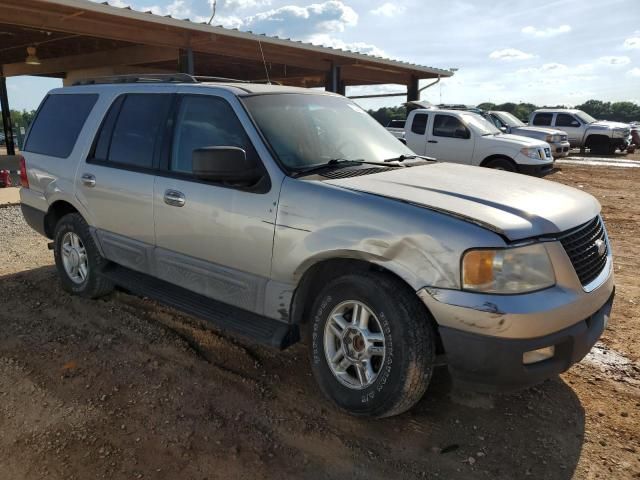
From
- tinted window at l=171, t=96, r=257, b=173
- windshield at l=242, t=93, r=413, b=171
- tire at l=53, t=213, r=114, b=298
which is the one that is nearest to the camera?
windshield at l=242, t=93, r=413, b=171

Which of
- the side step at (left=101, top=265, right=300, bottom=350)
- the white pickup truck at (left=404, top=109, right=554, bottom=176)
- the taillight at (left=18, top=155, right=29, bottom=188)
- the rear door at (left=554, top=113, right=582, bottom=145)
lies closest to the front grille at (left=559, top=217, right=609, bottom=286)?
the side step at (left=101, top=265, right=300, bottom=350)

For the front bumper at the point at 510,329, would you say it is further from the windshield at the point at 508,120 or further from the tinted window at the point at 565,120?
the tinted window at the point at 565,120

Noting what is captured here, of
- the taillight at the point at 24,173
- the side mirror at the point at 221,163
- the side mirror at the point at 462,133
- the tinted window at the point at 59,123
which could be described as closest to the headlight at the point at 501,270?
the side mirror at the point at 221,163

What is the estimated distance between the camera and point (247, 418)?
308 cm

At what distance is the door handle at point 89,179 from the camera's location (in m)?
4.50

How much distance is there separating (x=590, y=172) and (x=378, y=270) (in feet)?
53.2

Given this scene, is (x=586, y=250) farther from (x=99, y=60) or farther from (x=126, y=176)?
(x=99, y=60)

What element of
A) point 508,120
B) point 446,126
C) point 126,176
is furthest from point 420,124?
point 126,176

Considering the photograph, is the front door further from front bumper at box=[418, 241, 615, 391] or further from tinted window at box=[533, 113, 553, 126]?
tinted window at box=[533, 113, 553, 126]

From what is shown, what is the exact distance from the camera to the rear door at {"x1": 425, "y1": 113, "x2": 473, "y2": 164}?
13.0 meters

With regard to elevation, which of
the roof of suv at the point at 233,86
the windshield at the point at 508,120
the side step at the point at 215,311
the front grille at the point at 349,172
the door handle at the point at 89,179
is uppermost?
the roof of suv at the point at 233,86

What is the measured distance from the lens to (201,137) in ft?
12.4

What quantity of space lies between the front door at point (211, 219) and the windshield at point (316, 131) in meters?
0.19

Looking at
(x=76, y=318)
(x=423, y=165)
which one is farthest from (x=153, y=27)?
(x=423, y=165)
